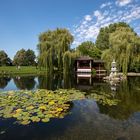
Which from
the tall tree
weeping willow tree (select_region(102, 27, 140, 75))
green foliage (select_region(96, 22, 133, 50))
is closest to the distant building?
weeping willow tree (select_region(102, 27, 140, 75))

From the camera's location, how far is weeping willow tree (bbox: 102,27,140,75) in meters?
26.4

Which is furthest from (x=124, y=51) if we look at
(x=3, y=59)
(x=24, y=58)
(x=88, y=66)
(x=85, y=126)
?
(x=24, y=58)

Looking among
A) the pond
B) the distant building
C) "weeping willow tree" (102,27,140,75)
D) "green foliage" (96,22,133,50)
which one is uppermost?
"green foliage" (96,22,133,50)

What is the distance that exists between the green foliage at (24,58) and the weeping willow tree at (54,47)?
129 feet

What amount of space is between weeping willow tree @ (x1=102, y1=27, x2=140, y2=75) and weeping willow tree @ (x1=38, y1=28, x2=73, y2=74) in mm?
6494

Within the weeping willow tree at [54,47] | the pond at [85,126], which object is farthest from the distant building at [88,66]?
the pond at [85,126]

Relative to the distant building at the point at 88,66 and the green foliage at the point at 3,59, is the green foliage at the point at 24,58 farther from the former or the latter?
the distant building at the point at 88,66

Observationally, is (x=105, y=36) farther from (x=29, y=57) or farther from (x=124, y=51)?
(x=29, y=57)

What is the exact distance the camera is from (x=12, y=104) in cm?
1041

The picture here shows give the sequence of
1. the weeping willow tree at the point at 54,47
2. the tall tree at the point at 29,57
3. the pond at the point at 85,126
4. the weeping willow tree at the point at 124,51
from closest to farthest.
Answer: the pond at the point at 85,126, the weeping willow tree at the point at 124,51, the weeping willow tree at the point at 54,47, the tall tree at the point at 29,57

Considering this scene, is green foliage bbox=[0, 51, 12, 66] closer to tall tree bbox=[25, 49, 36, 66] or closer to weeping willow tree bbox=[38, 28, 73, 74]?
tall tree bbox=[25, 49, 36, 66]

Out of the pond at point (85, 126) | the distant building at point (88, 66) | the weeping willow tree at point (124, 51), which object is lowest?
the pond at point (85, 126)

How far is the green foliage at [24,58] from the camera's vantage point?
7162 cm

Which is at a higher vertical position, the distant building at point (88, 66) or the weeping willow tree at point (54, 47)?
the weeping willow tree at point (54, 47)
